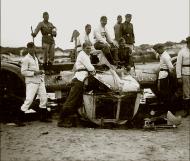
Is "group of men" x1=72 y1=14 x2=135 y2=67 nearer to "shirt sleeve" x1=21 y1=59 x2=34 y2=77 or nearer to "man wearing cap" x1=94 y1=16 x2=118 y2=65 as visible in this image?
"man wearing cap" x1=94 y1=16 x2=118 y2=65

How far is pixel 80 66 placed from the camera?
381 inches

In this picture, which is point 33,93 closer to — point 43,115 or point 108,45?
point 43,115

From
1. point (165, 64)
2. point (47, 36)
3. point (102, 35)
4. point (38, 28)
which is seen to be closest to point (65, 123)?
Result: point (102, 35)

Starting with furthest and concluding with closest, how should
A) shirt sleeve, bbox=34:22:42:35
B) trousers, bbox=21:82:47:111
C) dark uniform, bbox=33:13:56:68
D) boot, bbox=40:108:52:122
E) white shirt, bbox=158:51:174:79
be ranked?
dark uniform, bbox=33:13:56:68 < shirt sleeve, bbox=34:22:42:35 < white shirt, bbox=158:51:174:79 < boot, bbox=40:108:52:122 < trousers, bbox=21:82:47:111

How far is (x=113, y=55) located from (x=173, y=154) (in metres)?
4.27

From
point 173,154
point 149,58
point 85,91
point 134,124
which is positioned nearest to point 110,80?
point 85,91

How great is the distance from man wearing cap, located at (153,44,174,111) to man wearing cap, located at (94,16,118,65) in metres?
1.10

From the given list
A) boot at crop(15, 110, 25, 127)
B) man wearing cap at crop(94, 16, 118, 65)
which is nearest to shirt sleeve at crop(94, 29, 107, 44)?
man wearing cap at crop(94, 16, 118, 65)

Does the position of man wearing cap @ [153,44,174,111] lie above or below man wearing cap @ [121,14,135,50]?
below

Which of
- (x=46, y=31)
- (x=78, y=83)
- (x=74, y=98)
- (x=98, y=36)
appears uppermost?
(x=46, y=31)

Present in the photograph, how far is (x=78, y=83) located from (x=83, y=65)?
44 centimetres

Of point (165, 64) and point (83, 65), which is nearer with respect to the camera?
point (83, 65)

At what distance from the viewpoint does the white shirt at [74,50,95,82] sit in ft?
31.2

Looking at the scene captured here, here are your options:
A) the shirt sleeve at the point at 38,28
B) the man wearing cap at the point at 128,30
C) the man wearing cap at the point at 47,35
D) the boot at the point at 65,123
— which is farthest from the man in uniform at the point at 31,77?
the man wearing cap at the point at 128,30
